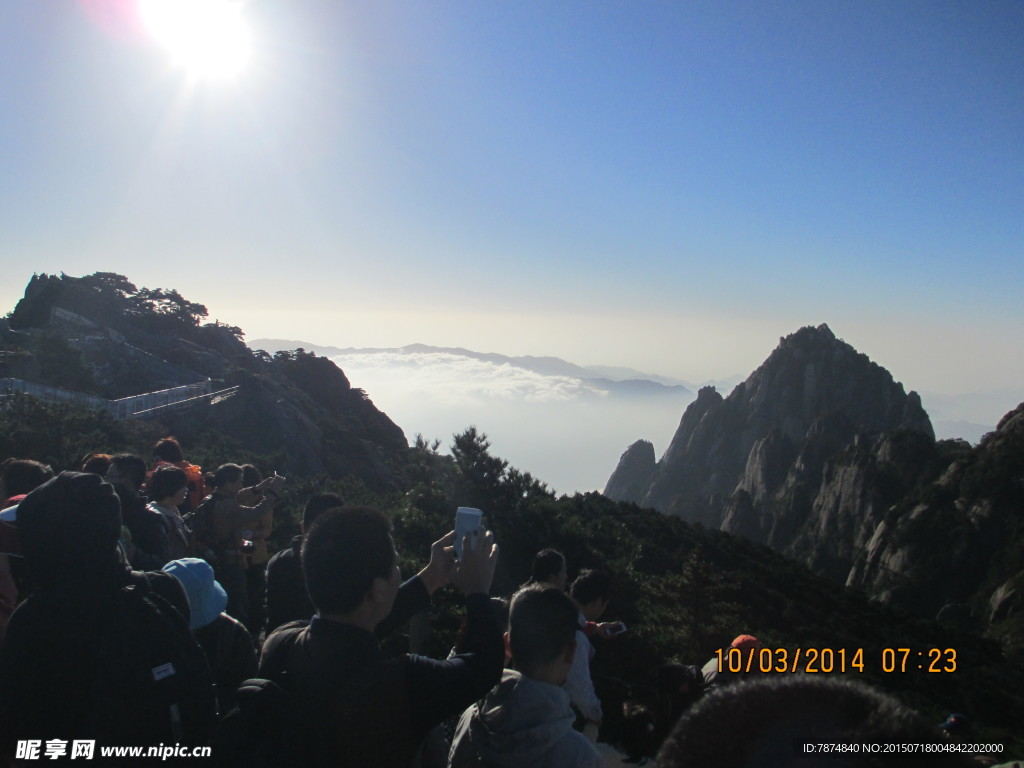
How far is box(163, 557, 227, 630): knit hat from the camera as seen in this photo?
11.0ft

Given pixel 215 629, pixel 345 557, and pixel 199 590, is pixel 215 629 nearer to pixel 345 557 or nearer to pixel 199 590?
pixel 199 590

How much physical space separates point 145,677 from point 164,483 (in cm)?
289

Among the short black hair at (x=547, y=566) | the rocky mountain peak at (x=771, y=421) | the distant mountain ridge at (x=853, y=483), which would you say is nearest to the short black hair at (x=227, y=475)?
the short black hair at (x=547, y=566)

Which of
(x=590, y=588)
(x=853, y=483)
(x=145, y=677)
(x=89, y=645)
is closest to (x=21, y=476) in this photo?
(x=89, y=645)

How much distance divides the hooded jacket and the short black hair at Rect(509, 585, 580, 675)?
0.10 m

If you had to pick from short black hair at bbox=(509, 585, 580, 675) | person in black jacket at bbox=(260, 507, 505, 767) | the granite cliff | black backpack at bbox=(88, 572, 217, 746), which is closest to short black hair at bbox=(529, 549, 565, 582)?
short black hair at bbox=(509, 585, 580, 675)

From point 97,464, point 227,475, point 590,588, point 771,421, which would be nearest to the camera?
point 590,588

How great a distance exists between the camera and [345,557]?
2.39 meters

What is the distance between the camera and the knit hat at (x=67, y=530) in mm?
2402

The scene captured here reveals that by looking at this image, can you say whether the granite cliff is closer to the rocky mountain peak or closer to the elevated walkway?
the elevated walkway

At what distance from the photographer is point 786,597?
16.6 m

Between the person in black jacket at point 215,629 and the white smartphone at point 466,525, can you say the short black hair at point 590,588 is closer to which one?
the white smartphone at point 466,525

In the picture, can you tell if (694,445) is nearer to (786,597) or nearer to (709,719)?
(786,597)

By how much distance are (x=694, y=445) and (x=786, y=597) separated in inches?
3043
